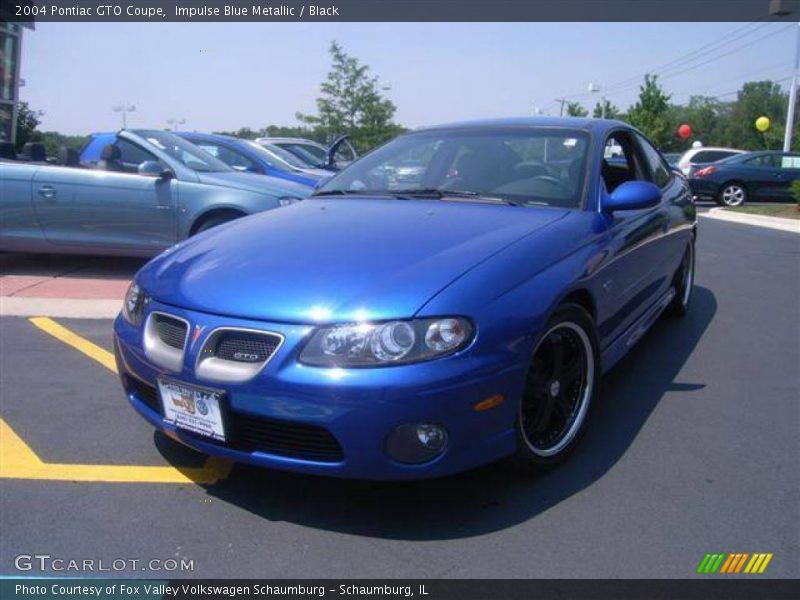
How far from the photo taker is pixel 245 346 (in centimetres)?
238

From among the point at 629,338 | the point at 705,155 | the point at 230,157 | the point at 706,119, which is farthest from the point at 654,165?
the point at 706,119

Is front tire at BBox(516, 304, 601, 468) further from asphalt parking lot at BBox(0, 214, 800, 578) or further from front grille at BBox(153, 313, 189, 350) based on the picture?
front grille at BBox(153, 313, 189, 350)

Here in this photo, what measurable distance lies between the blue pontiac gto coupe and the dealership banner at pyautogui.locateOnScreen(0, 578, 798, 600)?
0.37 metres

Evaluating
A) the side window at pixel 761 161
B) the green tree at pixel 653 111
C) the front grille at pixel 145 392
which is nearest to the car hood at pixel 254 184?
the front grille at pixel 145 392

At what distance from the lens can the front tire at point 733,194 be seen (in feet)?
54.5

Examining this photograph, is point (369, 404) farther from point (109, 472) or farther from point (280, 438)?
point (109, 472)

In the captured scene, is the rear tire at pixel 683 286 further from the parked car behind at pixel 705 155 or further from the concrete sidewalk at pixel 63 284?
the parked car behind at pixel 705 155

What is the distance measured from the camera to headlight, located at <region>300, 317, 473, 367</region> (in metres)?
2.26

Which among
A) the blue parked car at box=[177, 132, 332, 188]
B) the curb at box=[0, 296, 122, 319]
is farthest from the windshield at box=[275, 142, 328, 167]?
the curb at box=[0, 296, 122, 319]

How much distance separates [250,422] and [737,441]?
2.30 m

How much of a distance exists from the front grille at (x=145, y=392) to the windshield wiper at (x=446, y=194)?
1.63 meters

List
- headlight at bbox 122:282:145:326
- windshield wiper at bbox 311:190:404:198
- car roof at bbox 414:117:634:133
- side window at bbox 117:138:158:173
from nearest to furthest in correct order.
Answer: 1. headlight at bbox 122:282:145:326
2. windshield wiper at bbox 311:190:404:198
3. car roof at bbox 414:117:634:133
4. side window at bbox 117:138:158:173

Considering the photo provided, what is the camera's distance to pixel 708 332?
5117 millimetres

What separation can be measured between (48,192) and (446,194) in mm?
4727
